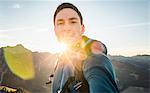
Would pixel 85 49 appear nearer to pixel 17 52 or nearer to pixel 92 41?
pixel 92 41

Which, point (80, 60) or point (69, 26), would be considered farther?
point (69, 26)

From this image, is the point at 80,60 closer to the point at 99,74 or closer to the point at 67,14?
the point at 99,74

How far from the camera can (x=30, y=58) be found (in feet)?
372

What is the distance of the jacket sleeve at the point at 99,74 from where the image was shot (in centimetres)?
172

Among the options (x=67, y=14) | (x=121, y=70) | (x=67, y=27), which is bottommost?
(x=121, y=70)

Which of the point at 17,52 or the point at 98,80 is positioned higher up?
the point at 98,80

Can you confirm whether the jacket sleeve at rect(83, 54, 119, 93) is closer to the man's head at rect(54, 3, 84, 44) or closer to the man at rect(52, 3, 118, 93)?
the man at rect(52, 3, 118, 93)

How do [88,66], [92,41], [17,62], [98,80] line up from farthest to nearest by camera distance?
1. [17,62]
2. [92,41]
3. [88,66]
4. [98,80]

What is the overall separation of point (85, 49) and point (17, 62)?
4027 inches

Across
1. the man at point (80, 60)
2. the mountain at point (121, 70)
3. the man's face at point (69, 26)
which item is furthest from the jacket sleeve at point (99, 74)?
the mountain at point (121, 70)

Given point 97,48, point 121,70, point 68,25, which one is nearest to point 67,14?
point 68,25

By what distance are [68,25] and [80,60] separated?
0.51 metres

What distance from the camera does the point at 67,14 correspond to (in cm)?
242

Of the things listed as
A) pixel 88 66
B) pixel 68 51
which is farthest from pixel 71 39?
pixel 88 66
